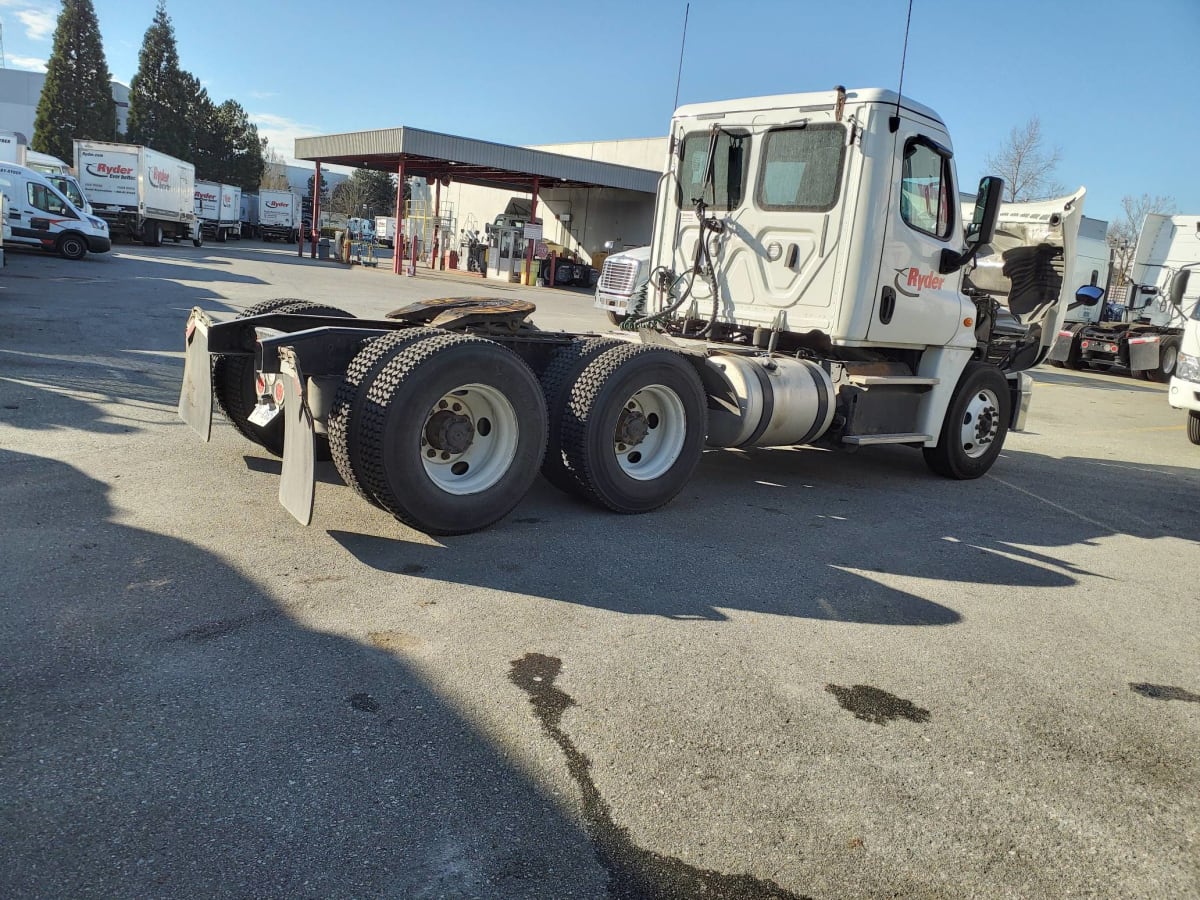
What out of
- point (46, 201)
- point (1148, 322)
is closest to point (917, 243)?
point (1148, 322)

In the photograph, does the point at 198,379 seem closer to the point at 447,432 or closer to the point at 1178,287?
the point at 447,432

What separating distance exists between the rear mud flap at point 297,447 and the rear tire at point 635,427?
1.72 metres

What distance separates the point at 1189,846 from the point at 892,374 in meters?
5.09

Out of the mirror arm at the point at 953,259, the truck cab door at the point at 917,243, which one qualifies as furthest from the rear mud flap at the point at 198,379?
the mirror arm at the point at 953,259

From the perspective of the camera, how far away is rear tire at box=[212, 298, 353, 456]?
236 inches

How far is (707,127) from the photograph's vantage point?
298 inches

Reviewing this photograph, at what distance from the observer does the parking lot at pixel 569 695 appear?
258 cm

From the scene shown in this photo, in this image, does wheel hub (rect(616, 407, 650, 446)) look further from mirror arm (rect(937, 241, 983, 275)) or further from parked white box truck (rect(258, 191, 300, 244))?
parked white box truck (rect(258, 191, 300, 244))

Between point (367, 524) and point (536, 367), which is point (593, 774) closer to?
point (367, 524)

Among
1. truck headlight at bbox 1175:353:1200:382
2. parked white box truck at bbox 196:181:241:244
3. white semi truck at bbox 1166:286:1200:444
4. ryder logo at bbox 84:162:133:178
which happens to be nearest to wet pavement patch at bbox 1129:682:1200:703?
white semi truck at bbox 1166:286:1200:444

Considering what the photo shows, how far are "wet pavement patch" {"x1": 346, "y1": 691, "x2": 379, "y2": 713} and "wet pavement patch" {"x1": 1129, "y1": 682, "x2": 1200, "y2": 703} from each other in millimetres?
3387

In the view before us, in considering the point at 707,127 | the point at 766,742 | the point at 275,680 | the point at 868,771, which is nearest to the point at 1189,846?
the point at 868,771

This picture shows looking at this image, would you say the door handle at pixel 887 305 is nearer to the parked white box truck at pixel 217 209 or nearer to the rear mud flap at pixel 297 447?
the rear mud flap at pixel 297 447

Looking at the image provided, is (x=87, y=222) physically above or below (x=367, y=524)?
above
